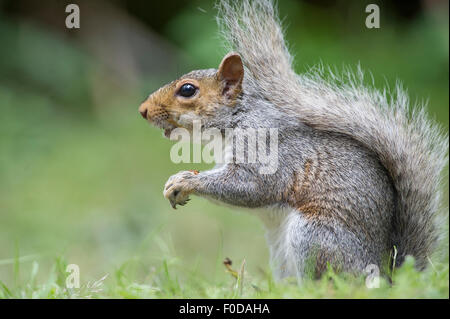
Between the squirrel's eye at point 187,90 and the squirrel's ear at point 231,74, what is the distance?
0.13 meters

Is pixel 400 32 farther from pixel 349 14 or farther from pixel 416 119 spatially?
pixel 416 119

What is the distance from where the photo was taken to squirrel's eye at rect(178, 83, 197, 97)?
2.66 meters

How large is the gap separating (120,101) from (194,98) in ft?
13.9

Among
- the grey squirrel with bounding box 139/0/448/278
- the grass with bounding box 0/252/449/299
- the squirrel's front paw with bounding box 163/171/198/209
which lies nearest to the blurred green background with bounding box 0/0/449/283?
the grass with bounding box 0/252/449/299

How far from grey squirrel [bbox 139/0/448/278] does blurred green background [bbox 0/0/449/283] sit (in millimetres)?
1157

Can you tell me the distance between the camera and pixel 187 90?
2.66 m

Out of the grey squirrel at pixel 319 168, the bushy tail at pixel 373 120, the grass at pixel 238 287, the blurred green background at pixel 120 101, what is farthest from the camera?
the blurred green background at pixel 120 101

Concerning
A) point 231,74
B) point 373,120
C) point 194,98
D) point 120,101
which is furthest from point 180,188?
point 120,101

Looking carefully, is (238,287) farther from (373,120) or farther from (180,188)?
(373,120)

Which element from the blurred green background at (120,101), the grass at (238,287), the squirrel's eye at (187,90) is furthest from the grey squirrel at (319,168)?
the blurred green background at (120,101)

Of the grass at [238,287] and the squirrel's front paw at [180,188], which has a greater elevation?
the squirrel's front paw at [180,188]

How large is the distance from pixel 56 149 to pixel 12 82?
3.82 feet

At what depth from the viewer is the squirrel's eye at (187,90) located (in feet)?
8.73

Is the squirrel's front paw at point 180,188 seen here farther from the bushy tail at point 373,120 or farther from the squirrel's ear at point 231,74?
the bushy tail at point 373,120
